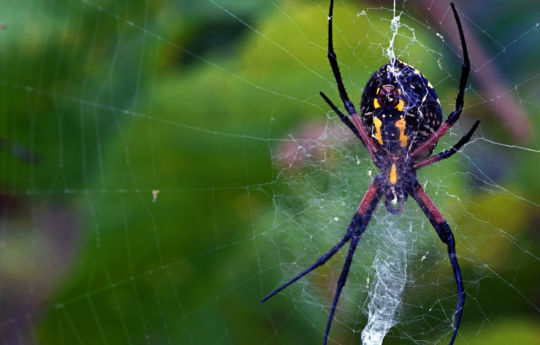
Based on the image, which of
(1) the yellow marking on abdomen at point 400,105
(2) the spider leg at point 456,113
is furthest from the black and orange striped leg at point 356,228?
(1) the yellow marking on abdomen at point 400,105

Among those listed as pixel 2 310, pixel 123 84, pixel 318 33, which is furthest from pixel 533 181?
pixel 2 310

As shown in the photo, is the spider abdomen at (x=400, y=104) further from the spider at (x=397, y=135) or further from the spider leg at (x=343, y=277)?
the spider leg at (x=343, y=277)

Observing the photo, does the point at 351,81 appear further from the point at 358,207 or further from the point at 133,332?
the point at 133,332

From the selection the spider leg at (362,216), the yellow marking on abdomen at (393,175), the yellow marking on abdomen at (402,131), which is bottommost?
the spider leg at (362,216)

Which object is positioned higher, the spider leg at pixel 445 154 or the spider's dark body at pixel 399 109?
the spider's dark body at pixel 399 109

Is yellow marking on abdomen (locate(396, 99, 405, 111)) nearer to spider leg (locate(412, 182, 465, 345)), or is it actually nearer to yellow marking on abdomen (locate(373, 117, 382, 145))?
yellow marking on abdomen (locate(373, 117, 382, 145))

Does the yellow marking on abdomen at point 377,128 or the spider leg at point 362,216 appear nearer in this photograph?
the yellow marking on abdomen at point 377,128

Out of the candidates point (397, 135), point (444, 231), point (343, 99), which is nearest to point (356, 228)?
point (444, 231)
